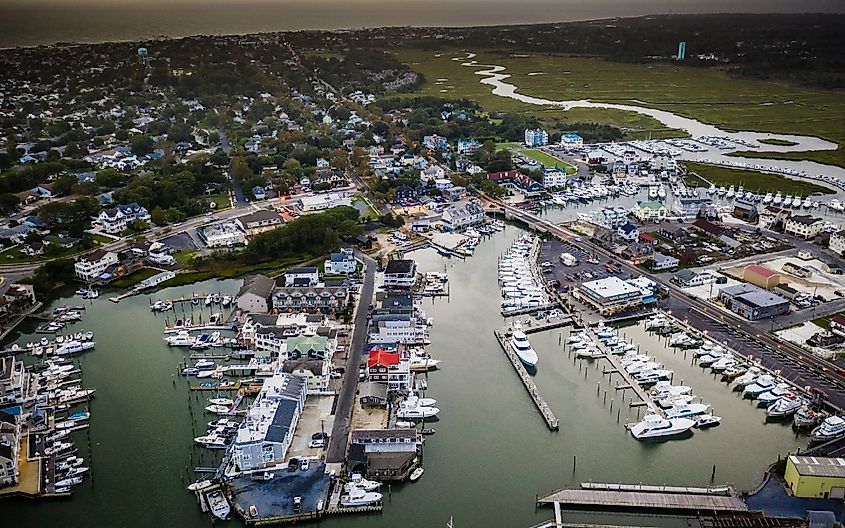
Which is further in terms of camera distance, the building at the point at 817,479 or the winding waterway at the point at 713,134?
the winding waterway at the point at 713,134

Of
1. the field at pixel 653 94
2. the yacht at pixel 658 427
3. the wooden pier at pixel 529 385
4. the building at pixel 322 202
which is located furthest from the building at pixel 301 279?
the field at pixel 653 94

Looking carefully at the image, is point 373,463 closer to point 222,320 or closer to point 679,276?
point 222,320

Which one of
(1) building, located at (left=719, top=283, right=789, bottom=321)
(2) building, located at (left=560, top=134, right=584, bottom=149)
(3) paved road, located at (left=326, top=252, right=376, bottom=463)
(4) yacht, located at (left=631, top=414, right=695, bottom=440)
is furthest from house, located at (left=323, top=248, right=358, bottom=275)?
(2) building, located at (left=560, top=134, right=584, bottom=149)

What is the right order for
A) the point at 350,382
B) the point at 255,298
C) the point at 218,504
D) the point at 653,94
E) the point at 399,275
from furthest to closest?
the point at 653,94 → the point at 399,275 → the point at 255,298 → the point at 350,382 → the point at 218,504

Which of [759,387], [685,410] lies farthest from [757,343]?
[685,410]

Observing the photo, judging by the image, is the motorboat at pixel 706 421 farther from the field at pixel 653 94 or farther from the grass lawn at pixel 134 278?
the field at pixel 653 94

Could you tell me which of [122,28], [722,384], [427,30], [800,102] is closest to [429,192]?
[722,384]

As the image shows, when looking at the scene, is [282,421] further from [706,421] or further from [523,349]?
[706,421]
